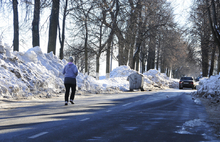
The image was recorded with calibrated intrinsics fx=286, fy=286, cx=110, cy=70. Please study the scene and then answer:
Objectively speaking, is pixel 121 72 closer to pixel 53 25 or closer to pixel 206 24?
pixel 206 24

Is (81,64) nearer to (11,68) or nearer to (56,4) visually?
(56,4)

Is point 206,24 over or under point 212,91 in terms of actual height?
over

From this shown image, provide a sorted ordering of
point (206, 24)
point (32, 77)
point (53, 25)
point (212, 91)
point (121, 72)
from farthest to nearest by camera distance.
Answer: point (121, 72) → point (206, 24) → point (53, 25) → point (212, 91) → point (32, 77)

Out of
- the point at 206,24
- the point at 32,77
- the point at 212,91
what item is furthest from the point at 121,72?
the point at 32,77

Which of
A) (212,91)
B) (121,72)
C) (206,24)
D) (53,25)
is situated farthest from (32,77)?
(121,72)

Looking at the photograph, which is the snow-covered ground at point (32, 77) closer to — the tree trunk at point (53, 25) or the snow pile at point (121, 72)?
the tree trunk at point (53, 25)

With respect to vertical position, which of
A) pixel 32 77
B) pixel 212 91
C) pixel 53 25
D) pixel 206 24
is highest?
pixel 206 24

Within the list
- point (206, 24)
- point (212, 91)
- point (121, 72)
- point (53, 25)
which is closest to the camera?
point (212, 91)

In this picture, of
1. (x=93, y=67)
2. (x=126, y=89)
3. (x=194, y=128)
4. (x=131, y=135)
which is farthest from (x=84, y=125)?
(x=93, y=67)

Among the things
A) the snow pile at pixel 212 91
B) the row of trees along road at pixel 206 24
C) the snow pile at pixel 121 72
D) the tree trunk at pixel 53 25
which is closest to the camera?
the snow pile at pixel 212 91

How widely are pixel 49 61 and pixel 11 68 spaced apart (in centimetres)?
506

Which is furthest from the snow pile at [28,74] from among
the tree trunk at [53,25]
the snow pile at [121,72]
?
the snow pile at [121,72]

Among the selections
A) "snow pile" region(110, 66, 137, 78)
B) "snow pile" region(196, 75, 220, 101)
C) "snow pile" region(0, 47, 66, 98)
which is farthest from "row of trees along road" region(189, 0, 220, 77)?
"snow pile" region(0, 47, 66, 98)

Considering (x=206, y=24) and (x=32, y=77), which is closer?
(x=32, y=77)
